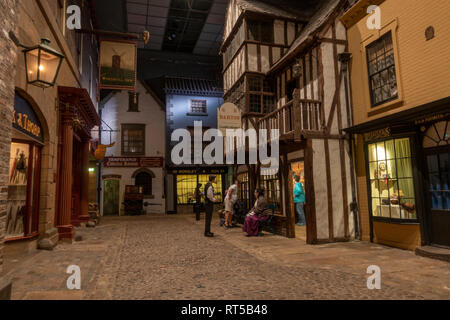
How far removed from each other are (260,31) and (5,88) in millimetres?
9899

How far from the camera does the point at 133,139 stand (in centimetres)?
2030

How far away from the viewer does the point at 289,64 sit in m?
10.6

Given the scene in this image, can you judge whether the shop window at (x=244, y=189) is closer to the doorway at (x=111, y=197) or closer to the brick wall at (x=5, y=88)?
the brick wall at (x=5, y=88)

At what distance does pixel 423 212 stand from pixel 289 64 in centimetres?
633

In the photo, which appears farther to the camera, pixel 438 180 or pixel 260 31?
pixel 260 31

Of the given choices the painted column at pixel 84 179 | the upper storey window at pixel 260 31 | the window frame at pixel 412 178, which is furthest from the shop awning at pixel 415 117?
the painted column at pixel 84 179

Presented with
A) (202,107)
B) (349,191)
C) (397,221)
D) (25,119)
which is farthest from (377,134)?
(202,107)

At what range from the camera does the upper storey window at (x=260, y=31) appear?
11.9 meters

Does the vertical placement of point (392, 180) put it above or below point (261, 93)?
below

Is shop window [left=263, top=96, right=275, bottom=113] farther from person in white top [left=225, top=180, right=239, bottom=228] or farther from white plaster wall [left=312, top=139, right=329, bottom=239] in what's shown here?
white plaster wall [left=312, top=139, right=329, bottom=239]

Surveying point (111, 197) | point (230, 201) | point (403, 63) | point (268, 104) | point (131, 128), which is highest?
point (131, 128)

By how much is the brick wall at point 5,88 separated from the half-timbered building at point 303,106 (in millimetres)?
6133

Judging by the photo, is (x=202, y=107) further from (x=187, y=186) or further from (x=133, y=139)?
(x=187, y=186)

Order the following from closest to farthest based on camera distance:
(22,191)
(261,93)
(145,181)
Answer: (22,191) < (261,93) < (145,181)
